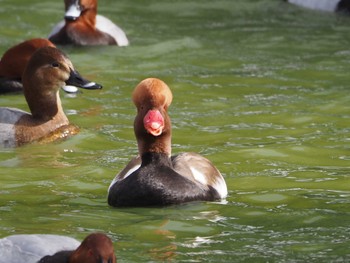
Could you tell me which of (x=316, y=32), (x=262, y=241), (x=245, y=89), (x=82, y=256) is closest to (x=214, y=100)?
(x=245, y=89)

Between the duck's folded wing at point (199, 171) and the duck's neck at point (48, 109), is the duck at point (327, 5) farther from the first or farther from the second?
the duck's folded wing at point (199, 171)

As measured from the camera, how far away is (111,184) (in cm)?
1016

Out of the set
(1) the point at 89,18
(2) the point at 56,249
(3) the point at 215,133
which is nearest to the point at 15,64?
(3) the point at 215,133

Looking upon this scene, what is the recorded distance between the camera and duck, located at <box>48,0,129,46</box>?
17172 millimetres

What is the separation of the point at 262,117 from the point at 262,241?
15.2ft

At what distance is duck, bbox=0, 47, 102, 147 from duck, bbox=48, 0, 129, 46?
4.03 meters

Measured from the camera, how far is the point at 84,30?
57.0 feet

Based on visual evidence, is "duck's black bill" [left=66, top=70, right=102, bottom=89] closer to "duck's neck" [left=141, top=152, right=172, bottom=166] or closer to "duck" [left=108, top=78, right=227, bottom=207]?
"duck" [left=108, top=78, right=227, bottom=207]

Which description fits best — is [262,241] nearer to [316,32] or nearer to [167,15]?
[316,32]

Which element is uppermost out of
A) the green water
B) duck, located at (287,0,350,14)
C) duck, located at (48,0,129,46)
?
duck, located at (287,0,350,14)

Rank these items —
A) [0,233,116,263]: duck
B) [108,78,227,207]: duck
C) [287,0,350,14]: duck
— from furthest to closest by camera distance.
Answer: [287,0,350,14]: duck → [108,78,227,207]: duck → [0,233,116,263]: duck

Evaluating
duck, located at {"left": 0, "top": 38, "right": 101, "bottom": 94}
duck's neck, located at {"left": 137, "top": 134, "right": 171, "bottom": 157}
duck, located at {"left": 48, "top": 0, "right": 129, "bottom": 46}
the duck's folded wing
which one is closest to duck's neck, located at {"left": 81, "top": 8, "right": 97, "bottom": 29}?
duck, located at {"left": 48, "top": 0, "right": 129, "bottom": 46}

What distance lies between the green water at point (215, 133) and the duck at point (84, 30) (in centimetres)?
12

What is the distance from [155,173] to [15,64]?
17.0 ft
